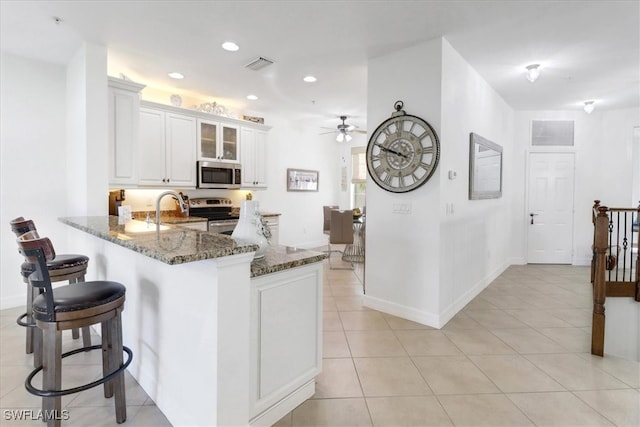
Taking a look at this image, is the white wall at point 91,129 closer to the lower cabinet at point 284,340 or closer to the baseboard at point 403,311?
the lower cabinet at point 284,340

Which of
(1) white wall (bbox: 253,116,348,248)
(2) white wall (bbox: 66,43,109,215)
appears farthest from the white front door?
(2) white wall (bbox: 66,43,109,215)

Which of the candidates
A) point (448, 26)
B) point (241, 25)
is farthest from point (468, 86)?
point (241, 25)

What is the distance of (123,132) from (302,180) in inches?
155

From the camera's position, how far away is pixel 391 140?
337 centimetres

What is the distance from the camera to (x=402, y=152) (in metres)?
3.29

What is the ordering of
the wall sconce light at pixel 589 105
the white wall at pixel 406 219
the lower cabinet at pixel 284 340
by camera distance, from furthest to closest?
the wall sconce light at pixel 589 105, the white wall at pixel 406 219, the lower cabinet at pixel 284 340

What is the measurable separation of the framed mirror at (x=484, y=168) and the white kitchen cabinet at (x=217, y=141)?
3567 millimetres

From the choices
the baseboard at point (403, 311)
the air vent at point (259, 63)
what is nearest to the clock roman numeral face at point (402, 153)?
the baseboard at point (403, 311)

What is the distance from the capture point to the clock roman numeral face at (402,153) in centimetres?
310

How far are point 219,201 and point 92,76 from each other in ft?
8.19

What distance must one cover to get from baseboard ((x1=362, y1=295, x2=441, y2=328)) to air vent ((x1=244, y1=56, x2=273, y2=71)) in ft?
9.42

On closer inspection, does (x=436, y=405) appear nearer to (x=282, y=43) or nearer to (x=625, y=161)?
(x=282, y=43)

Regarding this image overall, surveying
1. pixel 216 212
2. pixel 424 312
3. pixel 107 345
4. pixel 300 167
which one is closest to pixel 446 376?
pixel 424 312

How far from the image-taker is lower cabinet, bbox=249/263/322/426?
1673 mm
